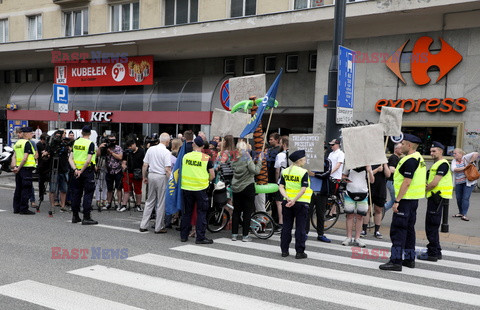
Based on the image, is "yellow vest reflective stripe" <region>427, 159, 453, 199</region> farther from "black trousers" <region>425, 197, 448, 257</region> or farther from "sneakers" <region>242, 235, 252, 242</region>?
"sneakers" <region>242, 235, 252, 242</region>

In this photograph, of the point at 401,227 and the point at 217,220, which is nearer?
the point at 401,227

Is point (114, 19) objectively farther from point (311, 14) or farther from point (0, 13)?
point (311, 14)

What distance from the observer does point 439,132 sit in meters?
14.8

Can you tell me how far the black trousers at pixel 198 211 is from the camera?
7.50 meters

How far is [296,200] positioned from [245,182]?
48.8 inches

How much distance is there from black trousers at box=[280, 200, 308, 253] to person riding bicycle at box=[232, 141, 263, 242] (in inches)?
39.9

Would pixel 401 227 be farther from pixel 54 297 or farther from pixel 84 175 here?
pixel 84 175

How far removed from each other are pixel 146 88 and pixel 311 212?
16.5 meters

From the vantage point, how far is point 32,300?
4.54m

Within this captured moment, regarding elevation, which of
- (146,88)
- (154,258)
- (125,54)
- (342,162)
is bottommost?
(154,258)

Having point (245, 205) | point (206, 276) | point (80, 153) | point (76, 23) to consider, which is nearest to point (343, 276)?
point (206, 276)

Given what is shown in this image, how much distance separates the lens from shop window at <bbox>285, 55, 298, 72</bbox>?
63.4 feet

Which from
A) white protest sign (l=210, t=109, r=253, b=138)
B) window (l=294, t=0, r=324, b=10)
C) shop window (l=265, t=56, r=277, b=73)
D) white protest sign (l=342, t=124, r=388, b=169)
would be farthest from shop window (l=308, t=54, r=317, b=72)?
white protest sign (l=342, t=124, r=388, b=169)

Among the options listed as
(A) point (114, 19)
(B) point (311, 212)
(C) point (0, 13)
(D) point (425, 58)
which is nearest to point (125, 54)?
(A) point (114, 19)
